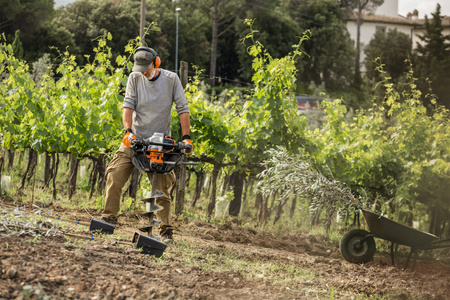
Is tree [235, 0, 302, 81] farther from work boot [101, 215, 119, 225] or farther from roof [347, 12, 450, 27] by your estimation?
work boot [101, 215, 119, 225]

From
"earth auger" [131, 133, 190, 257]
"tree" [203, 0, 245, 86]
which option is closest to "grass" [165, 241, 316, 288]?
"earth auger" [131, 133, 190, 257]

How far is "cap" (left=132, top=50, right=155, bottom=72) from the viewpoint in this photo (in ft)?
16.2

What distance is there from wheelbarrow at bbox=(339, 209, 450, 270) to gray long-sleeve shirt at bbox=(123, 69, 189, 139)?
2121mm

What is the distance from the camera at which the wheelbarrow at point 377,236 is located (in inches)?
219

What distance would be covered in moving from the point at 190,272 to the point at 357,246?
7.16 feet

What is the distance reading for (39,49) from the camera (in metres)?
33.2

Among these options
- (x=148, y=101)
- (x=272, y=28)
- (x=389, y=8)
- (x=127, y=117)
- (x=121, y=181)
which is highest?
(x=389, y=8)

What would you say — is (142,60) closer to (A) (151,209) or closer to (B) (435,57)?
(A) (151,209)

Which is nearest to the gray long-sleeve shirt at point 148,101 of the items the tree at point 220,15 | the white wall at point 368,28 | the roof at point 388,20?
the tree at point 220,15

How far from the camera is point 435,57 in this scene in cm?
2902

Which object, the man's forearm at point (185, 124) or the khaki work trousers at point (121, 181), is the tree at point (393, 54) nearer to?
the man's forearm at point (185, 124)

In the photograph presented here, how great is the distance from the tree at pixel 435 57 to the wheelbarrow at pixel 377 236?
21.7 m

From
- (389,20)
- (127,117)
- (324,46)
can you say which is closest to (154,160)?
(127,117)

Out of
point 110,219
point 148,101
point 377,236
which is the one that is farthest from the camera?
point 377,236
